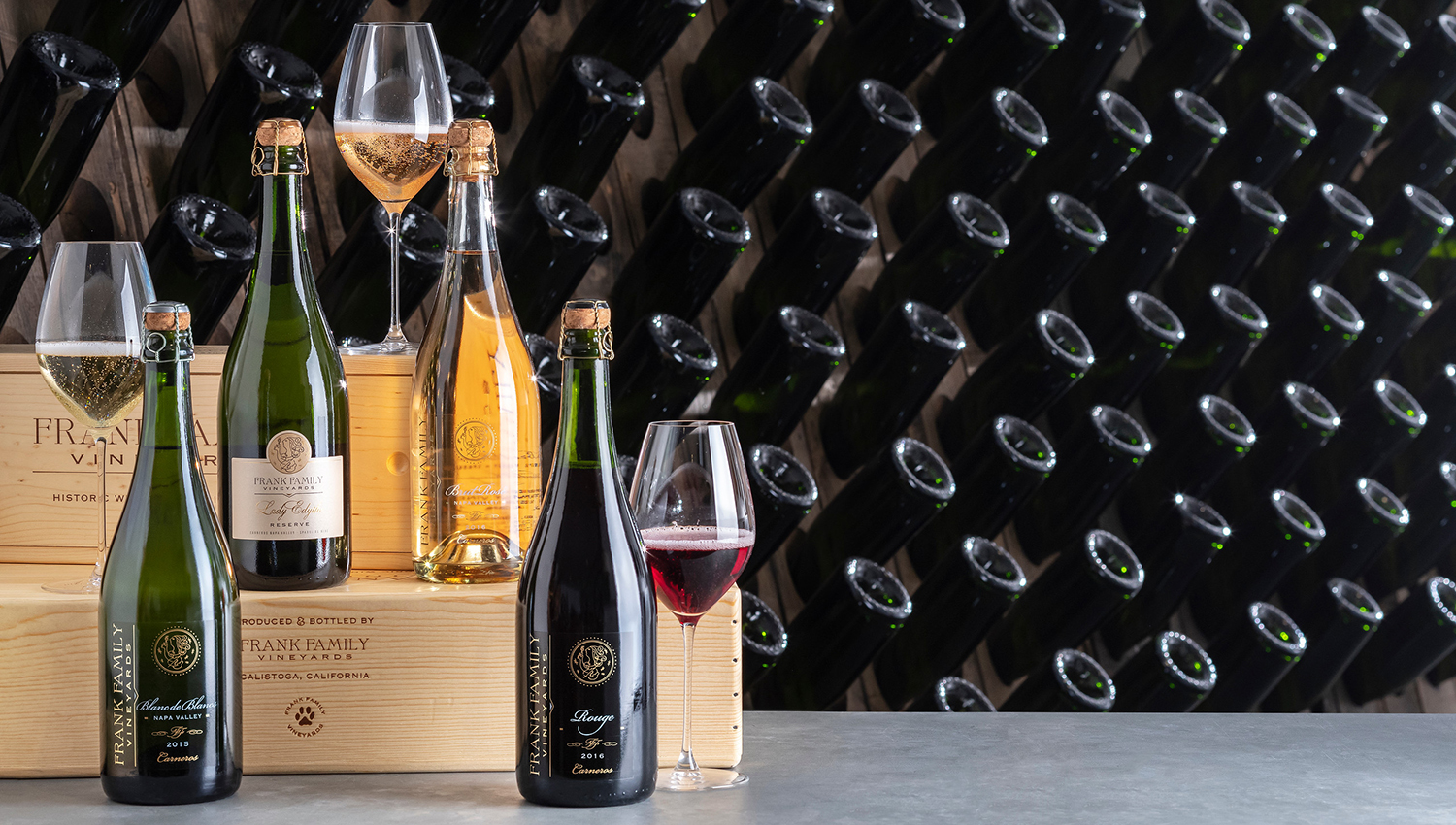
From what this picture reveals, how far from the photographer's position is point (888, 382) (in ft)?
4.28

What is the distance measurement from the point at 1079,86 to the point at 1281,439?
475 millimetres

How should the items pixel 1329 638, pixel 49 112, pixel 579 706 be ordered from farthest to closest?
pixel 1329 638, pixel 49 112, pixel 579 706

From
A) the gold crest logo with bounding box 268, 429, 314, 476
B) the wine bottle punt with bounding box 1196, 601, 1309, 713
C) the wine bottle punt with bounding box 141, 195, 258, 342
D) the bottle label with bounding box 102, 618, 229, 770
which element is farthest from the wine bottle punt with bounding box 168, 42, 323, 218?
the wine bottle punt with bounding box 1196, 601, 1309, 713

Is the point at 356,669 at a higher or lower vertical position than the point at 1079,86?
lower

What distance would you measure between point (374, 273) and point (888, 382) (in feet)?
1.68

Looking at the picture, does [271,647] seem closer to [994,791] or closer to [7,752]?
[7,752]

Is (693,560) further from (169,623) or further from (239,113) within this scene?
(239,113)

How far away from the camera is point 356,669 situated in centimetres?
70

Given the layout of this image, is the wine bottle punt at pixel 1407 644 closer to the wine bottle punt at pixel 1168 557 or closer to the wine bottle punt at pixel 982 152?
the wine bottle punt at pixel 1168 557

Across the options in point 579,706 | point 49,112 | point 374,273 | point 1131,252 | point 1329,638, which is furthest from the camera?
point 1329,638

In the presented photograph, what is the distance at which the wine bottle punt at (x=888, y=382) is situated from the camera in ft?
4.19

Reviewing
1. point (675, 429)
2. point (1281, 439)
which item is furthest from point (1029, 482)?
point (675, 429)

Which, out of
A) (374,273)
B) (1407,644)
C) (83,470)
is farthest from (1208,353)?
(83,470)

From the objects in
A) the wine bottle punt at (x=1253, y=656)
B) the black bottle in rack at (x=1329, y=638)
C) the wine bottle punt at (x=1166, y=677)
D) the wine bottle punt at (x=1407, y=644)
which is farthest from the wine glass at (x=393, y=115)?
the wine bottle punt at (x=1407, y=644)
